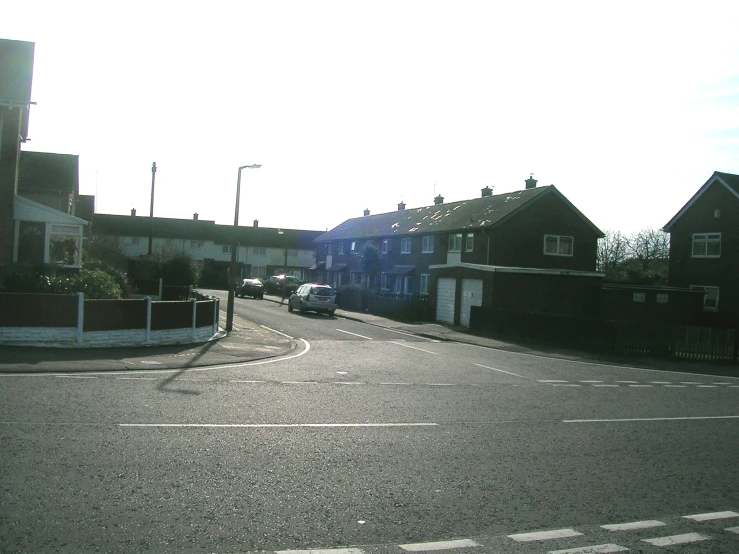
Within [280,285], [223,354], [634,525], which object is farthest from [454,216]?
[634,525]

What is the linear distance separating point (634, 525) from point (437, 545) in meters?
2.02

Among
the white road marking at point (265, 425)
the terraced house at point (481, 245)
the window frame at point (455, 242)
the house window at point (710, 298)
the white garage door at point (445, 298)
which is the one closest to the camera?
the white road marking at point (265, 425)

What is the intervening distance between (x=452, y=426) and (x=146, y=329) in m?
12.1

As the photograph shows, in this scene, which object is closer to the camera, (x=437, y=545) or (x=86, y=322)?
(x=437, y=545)

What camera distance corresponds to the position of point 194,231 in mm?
88500

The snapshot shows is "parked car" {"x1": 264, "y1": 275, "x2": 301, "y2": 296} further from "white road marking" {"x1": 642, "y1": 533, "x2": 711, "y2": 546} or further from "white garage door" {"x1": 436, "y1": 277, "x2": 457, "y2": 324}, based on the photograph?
"white road marking" {"x1": 642, "y1": 533, "x2": 711, "y2": 546}

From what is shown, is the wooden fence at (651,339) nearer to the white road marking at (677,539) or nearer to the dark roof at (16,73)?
the dark roof at (16,73)

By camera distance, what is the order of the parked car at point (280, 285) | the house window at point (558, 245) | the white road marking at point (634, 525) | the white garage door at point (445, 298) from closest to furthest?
the white road marking at point (634, 525) → the white garage door at point (445, 298) → the house window at point (558, 245) → the parked car at point (280, 285)

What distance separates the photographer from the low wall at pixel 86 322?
18.0 m

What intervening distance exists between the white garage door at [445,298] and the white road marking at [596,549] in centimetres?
3223

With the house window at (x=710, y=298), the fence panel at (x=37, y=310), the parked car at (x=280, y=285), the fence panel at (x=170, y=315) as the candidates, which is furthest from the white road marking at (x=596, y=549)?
the parked car at (x=280, y=285)

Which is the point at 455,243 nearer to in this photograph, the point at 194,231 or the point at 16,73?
the point at 16,73

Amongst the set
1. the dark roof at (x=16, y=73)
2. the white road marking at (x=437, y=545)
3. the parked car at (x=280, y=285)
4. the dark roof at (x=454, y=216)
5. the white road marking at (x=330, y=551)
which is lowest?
the white road marking at (x=437, y=545)

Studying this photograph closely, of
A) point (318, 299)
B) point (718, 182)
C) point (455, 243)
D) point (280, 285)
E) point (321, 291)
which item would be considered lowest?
point (318, 299)
